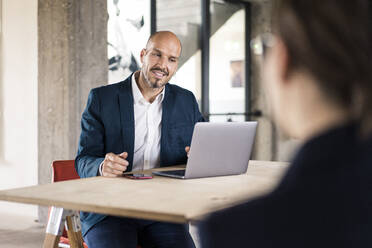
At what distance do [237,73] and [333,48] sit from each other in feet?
21.5

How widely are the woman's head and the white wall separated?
15.1 ft

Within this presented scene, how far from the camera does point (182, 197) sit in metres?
1.57

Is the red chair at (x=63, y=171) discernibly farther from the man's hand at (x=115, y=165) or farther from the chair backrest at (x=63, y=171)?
the man's hand at (x=115, y=165)

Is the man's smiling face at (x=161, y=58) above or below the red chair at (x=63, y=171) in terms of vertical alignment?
above

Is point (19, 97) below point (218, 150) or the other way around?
the other way around

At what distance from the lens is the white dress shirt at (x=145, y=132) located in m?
2.49

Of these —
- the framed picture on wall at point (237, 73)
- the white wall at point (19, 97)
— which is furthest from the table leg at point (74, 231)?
the framed picture on wall at point (237, 73)

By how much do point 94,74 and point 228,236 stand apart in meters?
4.11

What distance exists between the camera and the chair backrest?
247cm

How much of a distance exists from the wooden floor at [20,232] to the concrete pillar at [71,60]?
0.71 meters

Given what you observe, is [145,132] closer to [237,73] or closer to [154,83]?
[154,83]

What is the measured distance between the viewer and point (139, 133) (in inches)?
98.9

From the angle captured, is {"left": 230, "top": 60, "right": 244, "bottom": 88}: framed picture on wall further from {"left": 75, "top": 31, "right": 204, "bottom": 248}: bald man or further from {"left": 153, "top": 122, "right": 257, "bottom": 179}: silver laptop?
{"left": 153, "top": 122, "right": 257, "bottom": 179}: silver laptop

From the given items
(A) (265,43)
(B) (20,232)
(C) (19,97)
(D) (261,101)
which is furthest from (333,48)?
(D) (261,101)
